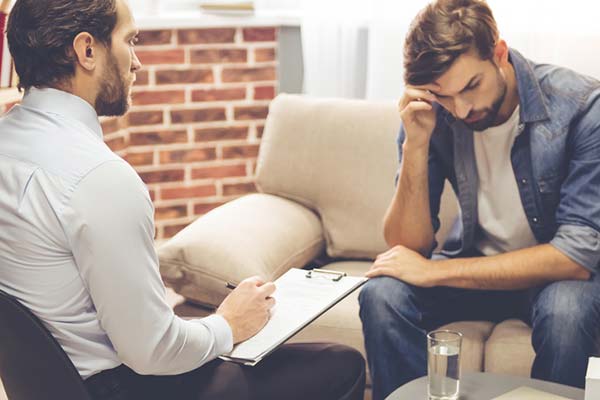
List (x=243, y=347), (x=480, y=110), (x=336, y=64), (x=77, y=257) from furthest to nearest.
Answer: (x=336, y=64)
(x=480, y=110)
(x=243, y=347)
(x=77, y=257)

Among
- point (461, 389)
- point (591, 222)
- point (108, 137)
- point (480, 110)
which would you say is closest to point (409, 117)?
point (480, 110)

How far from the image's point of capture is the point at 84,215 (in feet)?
4.36

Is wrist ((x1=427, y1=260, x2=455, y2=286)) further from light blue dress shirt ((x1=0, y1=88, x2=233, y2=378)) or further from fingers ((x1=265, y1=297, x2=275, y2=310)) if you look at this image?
light blue dress shirt ((x1=0, y1=88, x2=233, y2=378))

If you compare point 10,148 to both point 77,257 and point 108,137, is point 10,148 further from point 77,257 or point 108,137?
point 108,137

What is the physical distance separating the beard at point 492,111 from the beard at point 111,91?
871 millimetres

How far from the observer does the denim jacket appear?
6.51 ft

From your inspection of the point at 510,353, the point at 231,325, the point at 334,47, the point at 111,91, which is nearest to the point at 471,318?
the point at 510,353

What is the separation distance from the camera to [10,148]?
1398 mm

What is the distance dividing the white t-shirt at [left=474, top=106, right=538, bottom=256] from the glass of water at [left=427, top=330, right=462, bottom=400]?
64cm

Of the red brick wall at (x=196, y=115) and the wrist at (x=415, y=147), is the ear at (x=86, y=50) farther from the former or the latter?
the red brick wall at (x=196, y=115)

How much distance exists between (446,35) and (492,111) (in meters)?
0.22

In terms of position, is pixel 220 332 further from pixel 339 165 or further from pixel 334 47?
pixel 334 47

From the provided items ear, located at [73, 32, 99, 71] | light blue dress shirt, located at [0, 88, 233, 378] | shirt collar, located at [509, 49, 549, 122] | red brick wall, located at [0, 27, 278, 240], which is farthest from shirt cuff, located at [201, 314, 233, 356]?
red brick wall, located at [0, 27, 278, 240]

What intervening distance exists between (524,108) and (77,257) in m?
1.14
